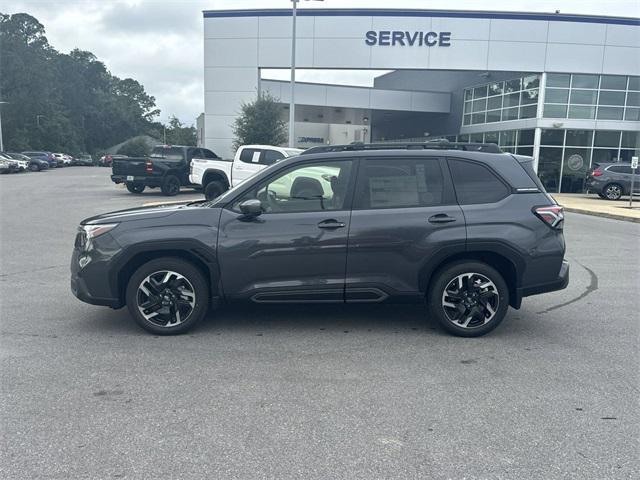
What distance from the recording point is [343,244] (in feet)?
16.0

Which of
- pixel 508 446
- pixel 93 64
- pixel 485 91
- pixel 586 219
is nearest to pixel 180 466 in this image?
pixel 508 446

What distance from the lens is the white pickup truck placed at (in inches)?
651

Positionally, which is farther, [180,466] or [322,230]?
[322,230]

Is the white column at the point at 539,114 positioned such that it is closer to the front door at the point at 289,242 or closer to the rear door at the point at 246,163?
the rear door at the point at 246,163

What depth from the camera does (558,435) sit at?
3.27 metres

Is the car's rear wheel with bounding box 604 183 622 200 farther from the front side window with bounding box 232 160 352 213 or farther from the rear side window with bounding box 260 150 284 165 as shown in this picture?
the front side window with bounding box 232 160 352 213

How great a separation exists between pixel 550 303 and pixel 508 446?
3.66 metres

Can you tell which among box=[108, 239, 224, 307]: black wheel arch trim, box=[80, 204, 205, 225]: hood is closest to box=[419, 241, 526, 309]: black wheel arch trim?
box=[108, 239, 224, 307]: black wheel arch trim

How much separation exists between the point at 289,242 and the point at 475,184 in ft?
6.33

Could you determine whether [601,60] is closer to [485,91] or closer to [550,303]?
[485,91]

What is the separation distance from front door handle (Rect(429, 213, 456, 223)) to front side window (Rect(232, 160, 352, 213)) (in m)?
0.85

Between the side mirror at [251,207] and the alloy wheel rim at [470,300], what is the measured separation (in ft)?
6.44

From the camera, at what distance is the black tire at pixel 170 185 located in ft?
67.4

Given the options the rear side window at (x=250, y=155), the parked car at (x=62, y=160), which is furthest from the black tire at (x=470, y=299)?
the parked car at (x=62, y=160)
